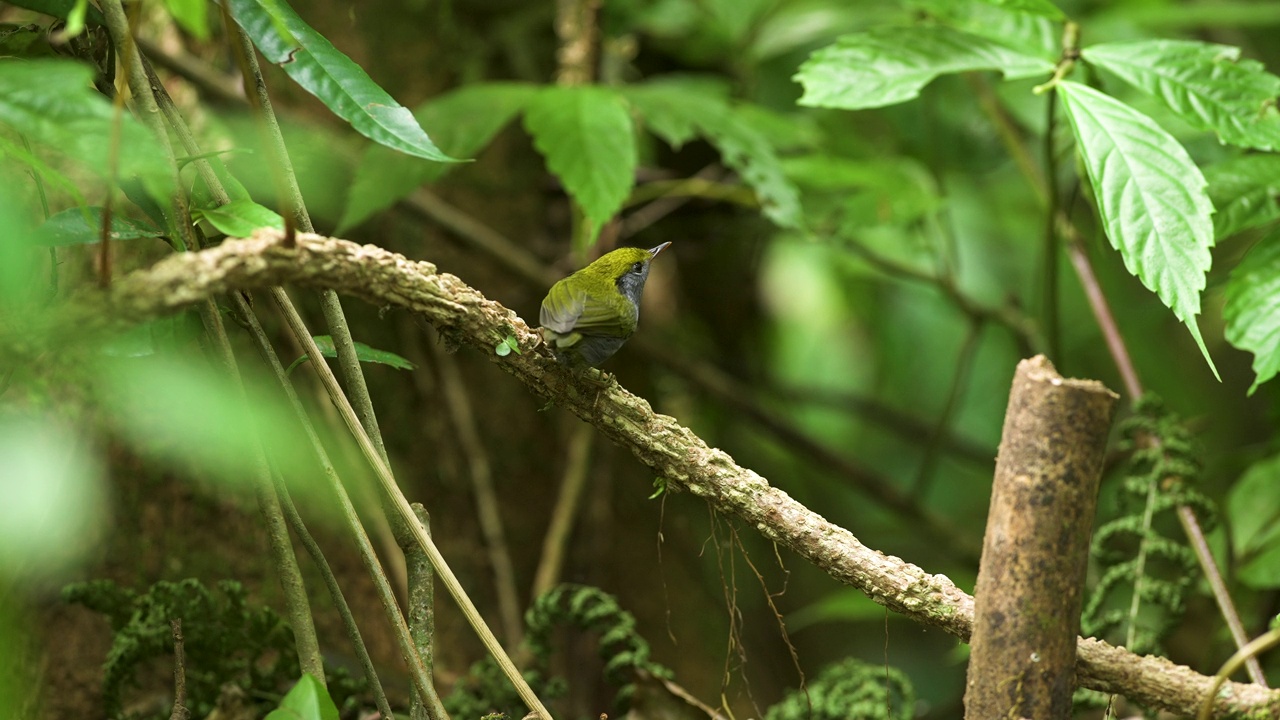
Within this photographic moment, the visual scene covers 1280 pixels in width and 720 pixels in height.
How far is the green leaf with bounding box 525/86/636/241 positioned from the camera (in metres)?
1.95

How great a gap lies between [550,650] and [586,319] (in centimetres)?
83

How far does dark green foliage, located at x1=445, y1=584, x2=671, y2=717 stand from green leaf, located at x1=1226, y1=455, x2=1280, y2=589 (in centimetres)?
133

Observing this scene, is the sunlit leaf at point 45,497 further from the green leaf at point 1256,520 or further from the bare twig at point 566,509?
the green leaf at point 1256,520

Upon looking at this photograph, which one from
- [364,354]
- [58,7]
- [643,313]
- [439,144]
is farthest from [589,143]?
[643,313]

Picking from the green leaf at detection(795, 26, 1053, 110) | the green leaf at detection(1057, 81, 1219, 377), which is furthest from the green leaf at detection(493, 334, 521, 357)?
the green leaf at detection(1057, 81, 1219, 377)

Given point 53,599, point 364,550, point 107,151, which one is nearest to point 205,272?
point 107,151

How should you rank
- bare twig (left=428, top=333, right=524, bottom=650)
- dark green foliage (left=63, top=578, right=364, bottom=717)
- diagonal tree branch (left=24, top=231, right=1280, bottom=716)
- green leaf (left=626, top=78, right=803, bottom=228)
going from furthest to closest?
bare twig (left=428, top=333, right=524, bottom=650) → green leaf (left=626, top=78, right=803, bottom=228) → dark green foliage (left=63, top=578, right=364, bottom=717) → diagonal tree branch (left=24, top=231, right=1280, bottom=716)

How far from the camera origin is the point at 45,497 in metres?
1.00

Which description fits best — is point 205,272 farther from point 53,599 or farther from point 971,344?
point 971,344

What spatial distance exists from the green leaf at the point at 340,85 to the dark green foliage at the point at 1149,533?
1433mm

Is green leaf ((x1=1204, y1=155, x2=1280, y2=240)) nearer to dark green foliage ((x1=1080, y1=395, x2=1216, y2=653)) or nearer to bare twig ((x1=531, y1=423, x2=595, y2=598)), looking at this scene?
dark green foliage ((x1=1080, y1=395, x2=1216, y2=653))

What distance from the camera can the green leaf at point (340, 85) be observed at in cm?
113

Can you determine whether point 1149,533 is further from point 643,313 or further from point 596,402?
point 643,313

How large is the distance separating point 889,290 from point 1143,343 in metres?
1.05
